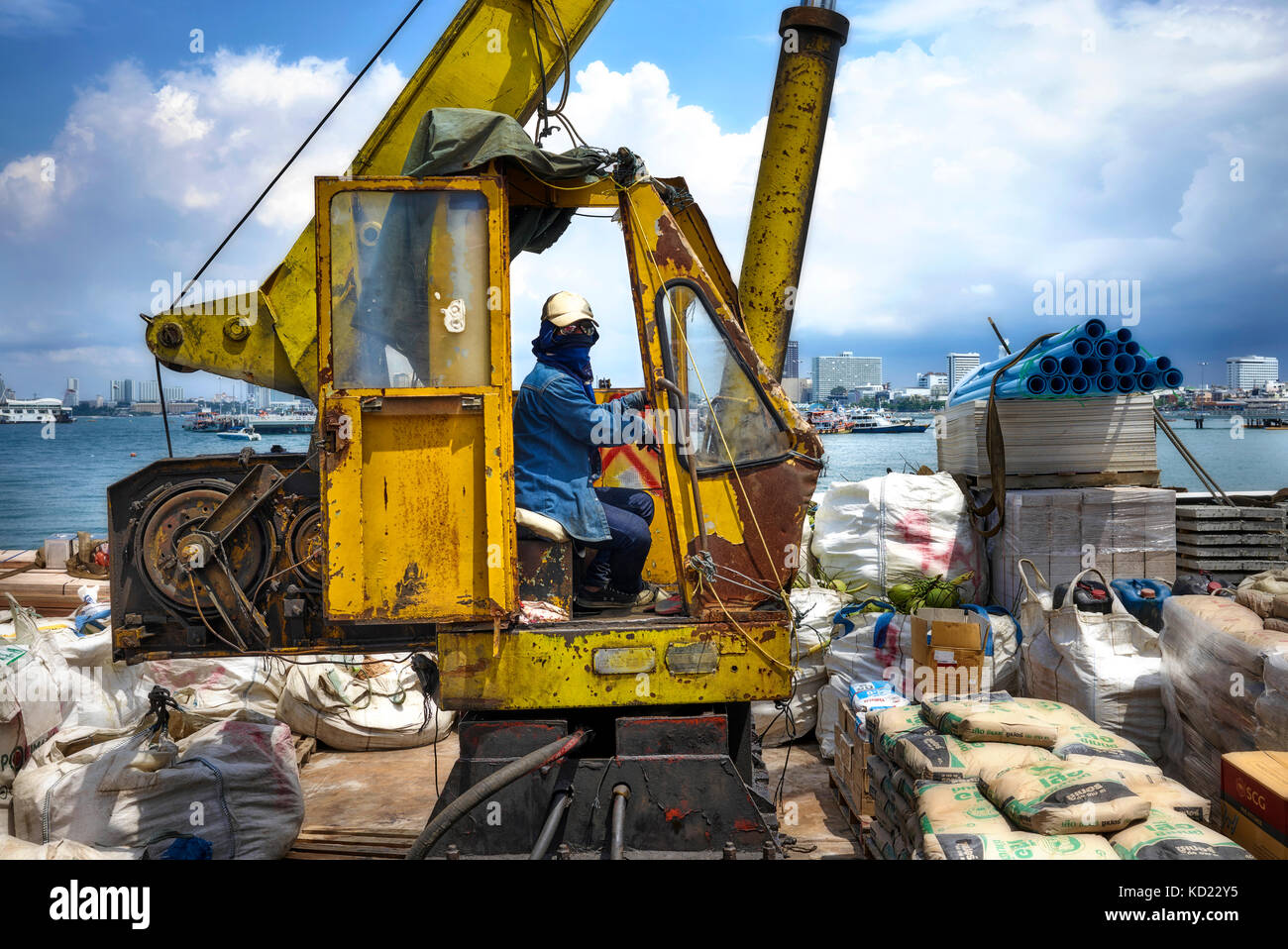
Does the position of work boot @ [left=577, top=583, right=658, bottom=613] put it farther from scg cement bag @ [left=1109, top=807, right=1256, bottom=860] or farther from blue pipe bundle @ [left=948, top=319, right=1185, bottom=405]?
blue pipe bundle @ [left=948, top=319, right=1185, bottom=405]

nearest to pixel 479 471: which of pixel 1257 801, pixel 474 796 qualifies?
pixel 474 796

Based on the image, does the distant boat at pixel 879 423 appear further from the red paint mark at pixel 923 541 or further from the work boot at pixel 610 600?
the work boot at pixel 610 600

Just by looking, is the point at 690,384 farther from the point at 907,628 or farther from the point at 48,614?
the point at 48,614

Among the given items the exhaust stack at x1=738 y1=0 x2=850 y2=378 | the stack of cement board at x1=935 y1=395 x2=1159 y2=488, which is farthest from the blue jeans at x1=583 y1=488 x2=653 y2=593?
the stack of cement board at x1=935 y1=395 x2=1159 y2=488

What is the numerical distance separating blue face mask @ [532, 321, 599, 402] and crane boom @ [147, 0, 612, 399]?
109 centimetres

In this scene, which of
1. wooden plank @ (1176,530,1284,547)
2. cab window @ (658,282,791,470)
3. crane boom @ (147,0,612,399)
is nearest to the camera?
cab window @ (658,282,791,470)

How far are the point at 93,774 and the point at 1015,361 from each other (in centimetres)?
602

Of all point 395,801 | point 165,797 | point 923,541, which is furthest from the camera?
point 923,541

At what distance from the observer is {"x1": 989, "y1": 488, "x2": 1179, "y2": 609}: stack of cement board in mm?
6227

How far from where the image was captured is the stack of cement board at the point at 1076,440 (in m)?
6.45

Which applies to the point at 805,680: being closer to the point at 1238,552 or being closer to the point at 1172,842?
the point at 1172,842

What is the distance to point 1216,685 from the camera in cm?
438

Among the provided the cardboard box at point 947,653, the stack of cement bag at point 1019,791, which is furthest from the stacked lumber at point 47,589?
the stack of cement bag at point 1019,791

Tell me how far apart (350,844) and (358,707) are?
4.58ft
